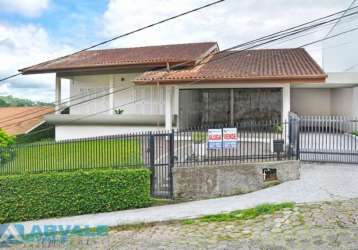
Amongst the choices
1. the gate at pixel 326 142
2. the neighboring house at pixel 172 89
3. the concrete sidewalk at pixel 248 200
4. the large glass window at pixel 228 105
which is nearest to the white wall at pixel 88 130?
the neighboring house at pixel 172 89

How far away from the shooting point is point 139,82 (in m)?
13.3

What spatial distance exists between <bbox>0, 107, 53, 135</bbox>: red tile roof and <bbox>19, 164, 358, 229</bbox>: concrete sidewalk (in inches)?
406

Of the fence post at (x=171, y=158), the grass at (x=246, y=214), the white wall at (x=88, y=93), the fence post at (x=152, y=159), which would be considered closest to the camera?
the grass at (x=246, y=214)

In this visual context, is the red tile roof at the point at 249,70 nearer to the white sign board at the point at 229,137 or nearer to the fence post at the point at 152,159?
the white sign board at the point at 229,137

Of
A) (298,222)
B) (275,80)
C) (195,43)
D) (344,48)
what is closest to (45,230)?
(298,222)

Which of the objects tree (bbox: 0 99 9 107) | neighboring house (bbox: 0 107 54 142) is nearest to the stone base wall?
neighboring house (bbox: 0 107 54 142)

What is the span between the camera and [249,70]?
43.4 feet

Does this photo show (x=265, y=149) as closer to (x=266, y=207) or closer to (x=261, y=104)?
(x=266, y=207)

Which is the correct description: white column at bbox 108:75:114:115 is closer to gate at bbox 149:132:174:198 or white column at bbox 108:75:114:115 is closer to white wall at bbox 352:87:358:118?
gate at bbox 149:132:174:198

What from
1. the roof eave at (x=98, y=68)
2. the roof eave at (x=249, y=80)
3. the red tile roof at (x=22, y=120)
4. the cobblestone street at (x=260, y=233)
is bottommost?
the cobblestone street at (x=260, y=233)

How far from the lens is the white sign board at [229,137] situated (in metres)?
9.16

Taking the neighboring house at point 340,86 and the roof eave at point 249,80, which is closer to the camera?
the roof eave at point 249,80

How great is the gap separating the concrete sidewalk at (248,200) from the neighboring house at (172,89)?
15.0ft

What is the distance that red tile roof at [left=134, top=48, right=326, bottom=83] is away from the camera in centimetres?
1194
